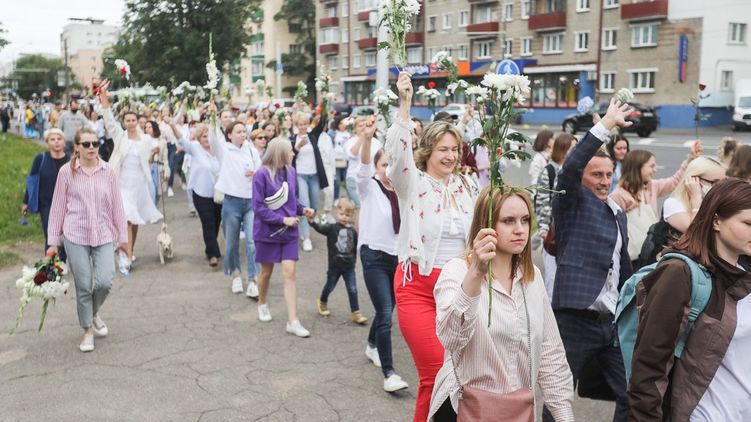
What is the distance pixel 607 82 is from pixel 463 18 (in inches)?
640

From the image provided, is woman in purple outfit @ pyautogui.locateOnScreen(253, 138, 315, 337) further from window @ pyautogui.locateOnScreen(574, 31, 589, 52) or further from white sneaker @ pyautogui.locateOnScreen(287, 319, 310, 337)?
window @ pyautogui.locateOnScreen(574, 31, 589, 52)

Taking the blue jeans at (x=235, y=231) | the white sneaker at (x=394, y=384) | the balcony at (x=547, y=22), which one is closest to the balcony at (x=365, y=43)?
the balcony at (x=547, y=22)

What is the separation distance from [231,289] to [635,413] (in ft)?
20.6

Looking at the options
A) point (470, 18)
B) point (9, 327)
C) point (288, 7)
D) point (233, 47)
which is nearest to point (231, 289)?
point (9, 327)

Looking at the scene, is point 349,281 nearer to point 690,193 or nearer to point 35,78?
point 690,193

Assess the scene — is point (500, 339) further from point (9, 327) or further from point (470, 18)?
point (470, 18)

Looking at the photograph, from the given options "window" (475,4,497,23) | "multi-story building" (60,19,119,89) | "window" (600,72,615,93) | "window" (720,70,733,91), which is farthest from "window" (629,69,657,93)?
"multi-story building" (60,19,119,89)

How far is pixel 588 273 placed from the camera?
154 inches

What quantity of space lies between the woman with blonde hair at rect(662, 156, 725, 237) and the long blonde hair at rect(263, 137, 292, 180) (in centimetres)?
355

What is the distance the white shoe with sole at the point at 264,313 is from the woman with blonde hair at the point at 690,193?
3894mm

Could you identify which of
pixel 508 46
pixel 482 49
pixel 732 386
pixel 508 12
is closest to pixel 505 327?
pixel 732 386

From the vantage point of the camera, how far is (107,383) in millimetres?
5535

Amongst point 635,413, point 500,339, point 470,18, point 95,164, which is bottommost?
point 635,413

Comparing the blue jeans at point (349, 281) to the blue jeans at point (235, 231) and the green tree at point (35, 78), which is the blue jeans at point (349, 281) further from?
the green tree at point (35, 78)
